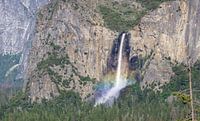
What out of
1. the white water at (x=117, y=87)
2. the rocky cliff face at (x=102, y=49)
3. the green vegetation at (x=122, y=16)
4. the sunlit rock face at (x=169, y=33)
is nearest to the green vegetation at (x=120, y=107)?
the white water at (x=117, y=87)

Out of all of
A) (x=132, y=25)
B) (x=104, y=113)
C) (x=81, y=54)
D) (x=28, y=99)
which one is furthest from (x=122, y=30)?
(x=104, y=113)

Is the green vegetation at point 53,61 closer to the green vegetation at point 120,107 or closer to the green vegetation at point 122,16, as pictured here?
the green vegetation at point 120,107

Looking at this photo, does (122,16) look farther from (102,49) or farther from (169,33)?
(169,33)

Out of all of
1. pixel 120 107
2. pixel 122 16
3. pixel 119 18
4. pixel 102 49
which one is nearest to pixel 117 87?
pixel 102 49

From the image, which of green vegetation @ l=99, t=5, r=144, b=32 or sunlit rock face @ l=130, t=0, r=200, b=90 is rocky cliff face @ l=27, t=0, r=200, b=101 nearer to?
sunlit rock face @ l=130, t=0, r=200, b=90

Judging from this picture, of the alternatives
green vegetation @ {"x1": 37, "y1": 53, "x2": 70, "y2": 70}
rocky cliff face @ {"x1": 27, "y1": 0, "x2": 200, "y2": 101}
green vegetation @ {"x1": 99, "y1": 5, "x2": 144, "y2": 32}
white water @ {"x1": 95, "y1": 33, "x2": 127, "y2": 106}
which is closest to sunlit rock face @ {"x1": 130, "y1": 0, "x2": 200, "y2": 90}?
rocky cliff face @ {"x1": 27, "y1": 0, "x2": 200, "y2": 101}

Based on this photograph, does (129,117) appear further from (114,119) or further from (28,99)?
(28,99)
